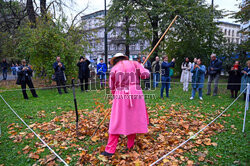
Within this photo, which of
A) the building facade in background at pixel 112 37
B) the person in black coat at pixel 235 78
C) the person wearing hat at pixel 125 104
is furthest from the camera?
the building facade in background at pixel 112 37

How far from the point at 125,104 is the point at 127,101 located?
0.07 meters

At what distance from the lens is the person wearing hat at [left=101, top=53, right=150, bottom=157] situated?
341 centimetres

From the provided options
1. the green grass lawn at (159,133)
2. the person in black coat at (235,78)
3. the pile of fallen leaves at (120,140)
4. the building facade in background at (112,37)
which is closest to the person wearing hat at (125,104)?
the pile of fallen leaves at (120,140)

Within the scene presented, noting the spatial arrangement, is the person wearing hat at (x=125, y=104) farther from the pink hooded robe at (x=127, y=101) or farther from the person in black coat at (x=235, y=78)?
the person in black coat at (x=235, y=78)

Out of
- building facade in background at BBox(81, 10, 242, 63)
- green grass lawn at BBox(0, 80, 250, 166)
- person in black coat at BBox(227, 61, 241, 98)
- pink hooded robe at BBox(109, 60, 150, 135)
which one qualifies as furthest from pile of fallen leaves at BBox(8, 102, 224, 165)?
building facade in background at BBox(81, 10, 242, 63)

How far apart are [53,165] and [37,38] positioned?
34.4ft

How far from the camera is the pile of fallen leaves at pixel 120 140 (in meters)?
3.44

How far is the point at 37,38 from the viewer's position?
11.5 m

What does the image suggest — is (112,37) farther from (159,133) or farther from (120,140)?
(120,140)

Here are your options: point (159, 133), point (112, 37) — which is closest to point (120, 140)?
point (159, 133)

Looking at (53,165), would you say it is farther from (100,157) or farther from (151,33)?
(151,33)

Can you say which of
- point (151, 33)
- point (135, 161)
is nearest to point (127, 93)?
point (135, 161)

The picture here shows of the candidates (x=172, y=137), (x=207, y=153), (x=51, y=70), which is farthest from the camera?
(x=51, y=70)

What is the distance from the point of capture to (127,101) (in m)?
3.40
